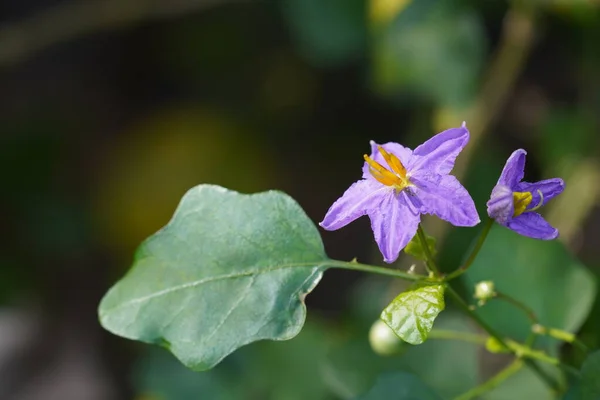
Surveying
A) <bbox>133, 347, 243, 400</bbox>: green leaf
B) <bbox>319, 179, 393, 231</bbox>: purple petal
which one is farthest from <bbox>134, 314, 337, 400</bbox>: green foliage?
<bbox>319, 179, 393, 231</bbox>: purple petal

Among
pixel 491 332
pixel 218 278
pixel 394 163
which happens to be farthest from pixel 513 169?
pixel 218 278

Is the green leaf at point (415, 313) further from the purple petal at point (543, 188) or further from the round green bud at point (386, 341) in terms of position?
the round green bud at point (386, 341)

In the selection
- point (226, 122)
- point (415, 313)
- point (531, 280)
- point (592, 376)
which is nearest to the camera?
point (415, 313)

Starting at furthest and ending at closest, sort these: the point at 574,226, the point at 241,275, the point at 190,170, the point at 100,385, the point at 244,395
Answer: the point at 100,385 < the point at 190,170 < the point at 574,226 < the point at 244,395 < the point at 241,275

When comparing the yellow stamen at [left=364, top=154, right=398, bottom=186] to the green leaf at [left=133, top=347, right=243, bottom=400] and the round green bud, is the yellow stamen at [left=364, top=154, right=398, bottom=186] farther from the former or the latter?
the green leaf at [left=133, top=347, right=243, bottom=400]

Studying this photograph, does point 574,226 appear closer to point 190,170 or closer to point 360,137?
point 360,137

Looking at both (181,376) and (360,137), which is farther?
(360,137)

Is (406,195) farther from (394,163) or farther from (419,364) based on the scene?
(419,364)

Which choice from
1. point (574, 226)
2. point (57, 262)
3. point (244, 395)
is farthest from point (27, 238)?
point (574, 226)

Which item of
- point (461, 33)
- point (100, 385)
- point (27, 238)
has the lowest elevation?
point (100, 385)
